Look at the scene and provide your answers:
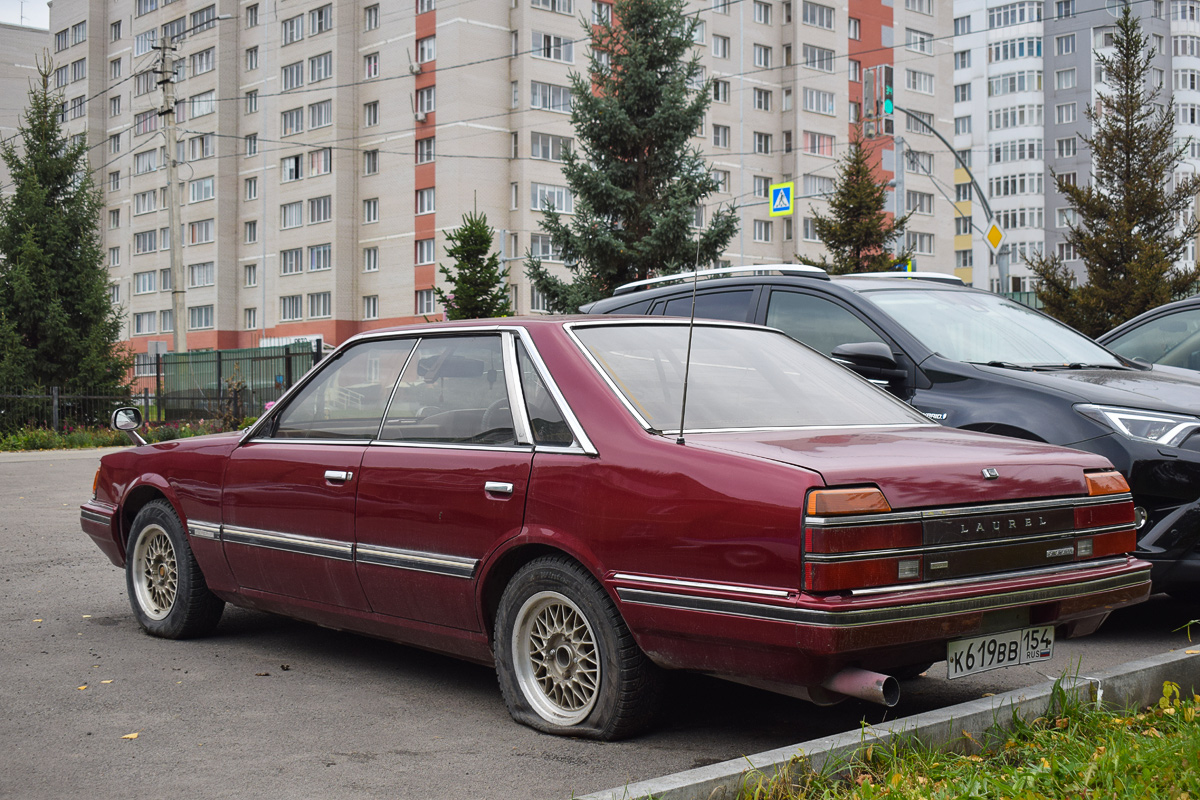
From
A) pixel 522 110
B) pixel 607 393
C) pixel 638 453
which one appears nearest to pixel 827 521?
pixel 638 453

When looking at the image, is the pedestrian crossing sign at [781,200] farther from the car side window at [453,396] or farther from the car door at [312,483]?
the car side window at [453,396]

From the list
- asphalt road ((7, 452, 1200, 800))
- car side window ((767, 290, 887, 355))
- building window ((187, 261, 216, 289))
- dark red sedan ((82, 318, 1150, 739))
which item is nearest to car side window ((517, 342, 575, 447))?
dark red sedan ((82, 318, 1150, 739))

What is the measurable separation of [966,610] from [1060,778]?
0.56 meters

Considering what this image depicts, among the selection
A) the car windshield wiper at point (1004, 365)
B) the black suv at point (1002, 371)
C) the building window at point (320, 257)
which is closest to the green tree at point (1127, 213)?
the black suv at point (1002, 371)

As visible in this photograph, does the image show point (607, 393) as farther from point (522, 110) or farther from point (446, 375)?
point (522, 110)

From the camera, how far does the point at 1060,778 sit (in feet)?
11.6

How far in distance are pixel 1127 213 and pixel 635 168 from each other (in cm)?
1147

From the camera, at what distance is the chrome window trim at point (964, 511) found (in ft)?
11.9

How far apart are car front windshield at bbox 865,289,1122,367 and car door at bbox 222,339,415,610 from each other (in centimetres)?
306

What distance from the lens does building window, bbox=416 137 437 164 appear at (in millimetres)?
57250

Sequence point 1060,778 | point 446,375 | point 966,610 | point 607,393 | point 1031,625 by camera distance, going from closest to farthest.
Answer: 1. point 1060,778
2. point 966,610
3. point 1031,625
4. point 607,393
5. point 446,375

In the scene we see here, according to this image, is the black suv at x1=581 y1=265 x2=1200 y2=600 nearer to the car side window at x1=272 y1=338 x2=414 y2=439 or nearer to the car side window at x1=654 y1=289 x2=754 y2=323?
the car side window at x1=654 y1=289 x2=754 y2=323

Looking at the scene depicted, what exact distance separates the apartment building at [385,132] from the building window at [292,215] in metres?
0.09

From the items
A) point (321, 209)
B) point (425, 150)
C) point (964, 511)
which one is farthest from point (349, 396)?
point (321, 209)
